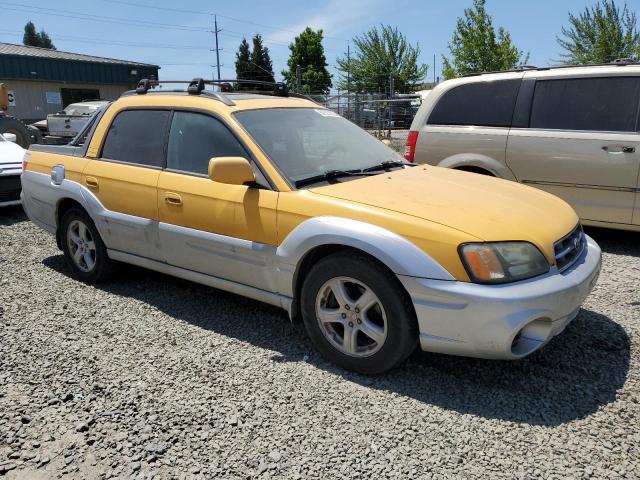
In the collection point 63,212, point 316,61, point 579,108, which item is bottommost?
point 63,212

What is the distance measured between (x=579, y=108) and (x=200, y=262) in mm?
4224

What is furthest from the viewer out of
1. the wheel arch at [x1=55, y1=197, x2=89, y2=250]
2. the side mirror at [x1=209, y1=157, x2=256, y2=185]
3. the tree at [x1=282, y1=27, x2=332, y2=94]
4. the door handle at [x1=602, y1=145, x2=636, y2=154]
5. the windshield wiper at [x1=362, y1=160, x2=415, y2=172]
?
the tree at [x1=282, y1=27, x2=332, y2=94]

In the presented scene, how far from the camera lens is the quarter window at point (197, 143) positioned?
3713 mm

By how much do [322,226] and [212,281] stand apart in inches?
43.1

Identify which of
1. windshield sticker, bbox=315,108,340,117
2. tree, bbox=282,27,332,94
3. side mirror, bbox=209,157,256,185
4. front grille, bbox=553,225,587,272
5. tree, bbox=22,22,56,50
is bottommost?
front grille, bbox=553,225,587,272

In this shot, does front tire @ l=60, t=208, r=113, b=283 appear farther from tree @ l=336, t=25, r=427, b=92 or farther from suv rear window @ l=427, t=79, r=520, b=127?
tree @ l=336, t=25, r=427, b=92

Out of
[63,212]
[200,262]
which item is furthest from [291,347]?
[63,212]

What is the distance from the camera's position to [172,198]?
151 inches

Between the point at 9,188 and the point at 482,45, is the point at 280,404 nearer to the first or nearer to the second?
the point at 9,188

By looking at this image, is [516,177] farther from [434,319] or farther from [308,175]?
[434,319]

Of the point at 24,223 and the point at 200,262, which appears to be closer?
the point at 200,262

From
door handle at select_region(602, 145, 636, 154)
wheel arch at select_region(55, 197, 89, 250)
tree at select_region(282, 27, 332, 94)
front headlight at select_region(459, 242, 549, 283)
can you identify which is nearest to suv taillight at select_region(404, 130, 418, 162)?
door handle at select_region(602, 145, 636, 154)

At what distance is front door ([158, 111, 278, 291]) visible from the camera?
3414 mm

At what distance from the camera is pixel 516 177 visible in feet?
19.2
